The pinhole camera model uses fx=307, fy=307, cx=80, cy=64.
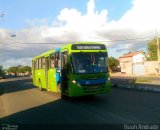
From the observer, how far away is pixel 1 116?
43.5ft

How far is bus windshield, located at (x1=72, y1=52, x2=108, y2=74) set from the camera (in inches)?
632

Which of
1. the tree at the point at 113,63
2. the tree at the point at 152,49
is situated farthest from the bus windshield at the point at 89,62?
the tree at the point at 113,63

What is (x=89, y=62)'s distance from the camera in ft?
53.5

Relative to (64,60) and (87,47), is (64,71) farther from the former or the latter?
(87,47)

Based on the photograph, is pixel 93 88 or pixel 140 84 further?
pixel 140 84

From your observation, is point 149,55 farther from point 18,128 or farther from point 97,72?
point 18,128

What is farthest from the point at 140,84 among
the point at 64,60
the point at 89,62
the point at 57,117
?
the point at 57,117

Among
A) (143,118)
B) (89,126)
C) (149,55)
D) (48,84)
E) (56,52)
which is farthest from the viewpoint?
(149,55)

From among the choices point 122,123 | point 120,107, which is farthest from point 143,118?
point 120,107

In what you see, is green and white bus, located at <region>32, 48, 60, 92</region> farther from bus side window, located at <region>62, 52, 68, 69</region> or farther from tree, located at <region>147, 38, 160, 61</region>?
tree, located at <region>147, 38, 160, 61</region>

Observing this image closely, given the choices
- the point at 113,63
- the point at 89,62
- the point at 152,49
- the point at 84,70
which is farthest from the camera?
the point at 113,63

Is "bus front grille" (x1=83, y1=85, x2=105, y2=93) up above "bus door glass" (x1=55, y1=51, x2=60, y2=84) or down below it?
below

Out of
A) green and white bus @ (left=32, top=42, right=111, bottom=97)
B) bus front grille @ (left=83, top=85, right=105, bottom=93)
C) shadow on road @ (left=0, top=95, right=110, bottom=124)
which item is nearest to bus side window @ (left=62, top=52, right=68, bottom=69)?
green and white bus @ (left=32, top=42, right=111, bottom=97)

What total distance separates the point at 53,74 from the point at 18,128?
32.0 feet
